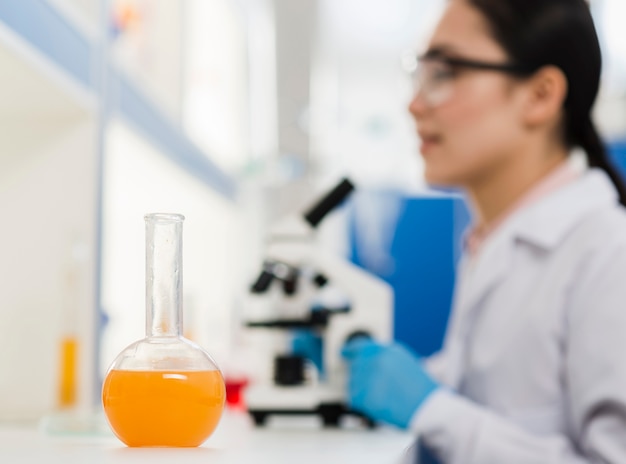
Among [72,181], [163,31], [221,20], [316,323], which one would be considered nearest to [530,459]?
[316,323]

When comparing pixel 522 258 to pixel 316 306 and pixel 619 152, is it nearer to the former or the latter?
pixel 316 306

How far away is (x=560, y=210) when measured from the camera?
152 centimetres

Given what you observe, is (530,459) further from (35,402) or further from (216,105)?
(216,105)

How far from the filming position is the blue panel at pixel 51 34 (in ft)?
3.84

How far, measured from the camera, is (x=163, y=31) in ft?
8.49

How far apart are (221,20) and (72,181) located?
2029mm

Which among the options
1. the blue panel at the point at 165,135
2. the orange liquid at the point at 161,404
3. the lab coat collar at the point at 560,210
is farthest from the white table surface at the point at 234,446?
the blue panel at the point at 165,135

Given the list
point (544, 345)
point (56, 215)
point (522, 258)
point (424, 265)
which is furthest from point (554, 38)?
point (424, 265)

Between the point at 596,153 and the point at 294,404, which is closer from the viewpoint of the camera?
the point at 294,404

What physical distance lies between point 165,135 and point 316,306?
950 mm

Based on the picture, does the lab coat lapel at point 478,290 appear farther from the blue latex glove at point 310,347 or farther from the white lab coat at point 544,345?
the blue latex glove at point 310,347

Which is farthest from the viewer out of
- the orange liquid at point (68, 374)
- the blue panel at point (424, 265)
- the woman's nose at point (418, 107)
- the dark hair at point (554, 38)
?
the blue panel at point (424, 265)

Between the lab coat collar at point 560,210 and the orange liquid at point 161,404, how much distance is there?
38.6 inches

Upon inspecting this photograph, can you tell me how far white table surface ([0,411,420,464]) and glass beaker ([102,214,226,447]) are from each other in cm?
2
